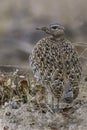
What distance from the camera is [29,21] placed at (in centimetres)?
1593

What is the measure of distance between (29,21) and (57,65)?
517 cm

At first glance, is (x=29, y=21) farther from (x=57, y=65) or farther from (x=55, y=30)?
(x=57, y=65)

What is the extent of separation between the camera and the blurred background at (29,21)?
1393cm

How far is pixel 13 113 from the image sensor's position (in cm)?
1076

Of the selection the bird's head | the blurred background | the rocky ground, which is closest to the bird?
the bird's head

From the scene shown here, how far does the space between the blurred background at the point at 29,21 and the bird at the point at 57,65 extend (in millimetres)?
1906

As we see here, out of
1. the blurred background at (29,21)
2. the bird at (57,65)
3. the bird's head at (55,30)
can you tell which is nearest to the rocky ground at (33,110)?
the bird at (57,65)

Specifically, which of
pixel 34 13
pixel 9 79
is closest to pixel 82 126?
pixel 9 79

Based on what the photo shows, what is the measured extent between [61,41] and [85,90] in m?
0.62

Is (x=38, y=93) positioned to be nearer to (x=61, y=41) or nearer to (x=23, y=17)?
(x=61, y=41)

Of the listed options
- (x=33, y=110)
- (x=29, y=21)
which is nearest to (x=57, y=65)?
(x=33, y=110)

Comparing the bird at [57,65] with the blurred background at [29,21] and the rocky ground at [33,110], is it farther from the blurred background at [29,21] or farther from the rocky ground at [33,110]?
the blurred background at [29,21]

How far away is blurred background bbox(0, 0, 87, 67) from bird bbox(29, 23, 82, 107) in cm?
191

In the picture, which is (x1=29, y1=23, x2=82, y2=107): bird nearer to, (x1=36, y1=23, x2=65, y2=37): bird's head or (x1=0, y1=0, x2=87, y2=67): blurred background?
(x1=36, y1=23, x2=65, y2=37): bird's head
